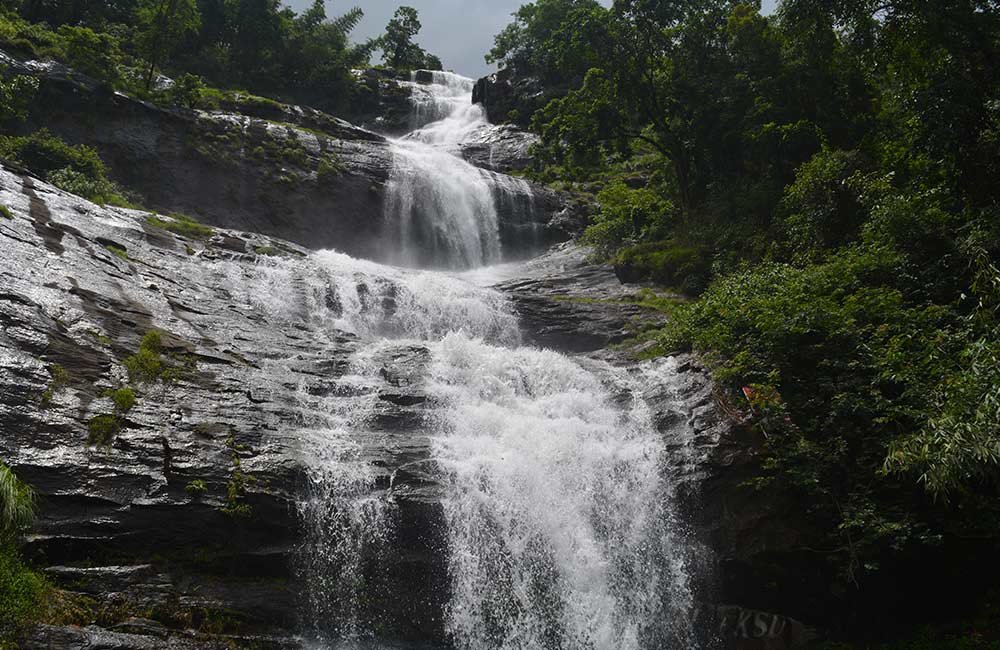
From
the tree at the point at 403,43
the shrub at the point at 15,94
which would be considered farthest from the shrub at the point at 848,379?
the tree at the point at 403,43

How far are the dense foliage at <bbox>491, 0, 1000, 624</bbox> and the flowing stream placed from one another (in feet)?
7.45

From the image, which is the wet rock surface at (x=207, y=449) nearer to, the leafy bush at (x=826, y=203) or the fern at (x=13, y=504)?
the fern at (x=13, y=504)

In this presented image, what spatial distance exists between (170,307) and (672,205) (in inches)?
664

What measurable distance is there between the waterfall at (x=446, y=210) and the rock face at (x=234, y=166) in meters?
0.56

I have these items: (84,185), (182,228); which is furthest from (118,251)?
(84,185)

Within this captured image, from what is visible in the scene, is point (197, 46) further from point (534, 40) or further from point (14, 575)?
point (14, 575)

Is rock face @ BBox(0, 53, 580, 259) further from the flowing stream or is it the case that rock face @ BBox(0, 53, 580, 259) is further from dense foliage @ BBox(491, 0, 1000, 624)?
the flowing stream

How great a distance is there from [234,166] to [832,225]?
65.3 ft

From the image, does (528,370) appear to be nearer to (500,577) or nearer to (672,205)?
(500,577)

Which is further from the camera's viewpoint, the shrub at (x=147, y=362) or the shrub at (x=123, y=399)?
the shrub at (x=147, y=362)

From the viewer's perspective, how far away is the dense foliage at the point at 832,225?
10109 millimetres

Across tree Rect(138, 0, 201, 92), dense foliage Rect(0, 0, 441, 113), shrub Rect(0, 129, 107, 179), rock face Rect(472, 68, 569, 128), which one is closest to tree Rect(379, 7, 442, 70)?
dense foliage Rect(0, 0, 441, 113)

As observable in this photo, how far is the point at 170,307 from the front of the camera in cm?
1336

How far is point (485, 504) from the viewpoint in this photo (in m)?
10.6
